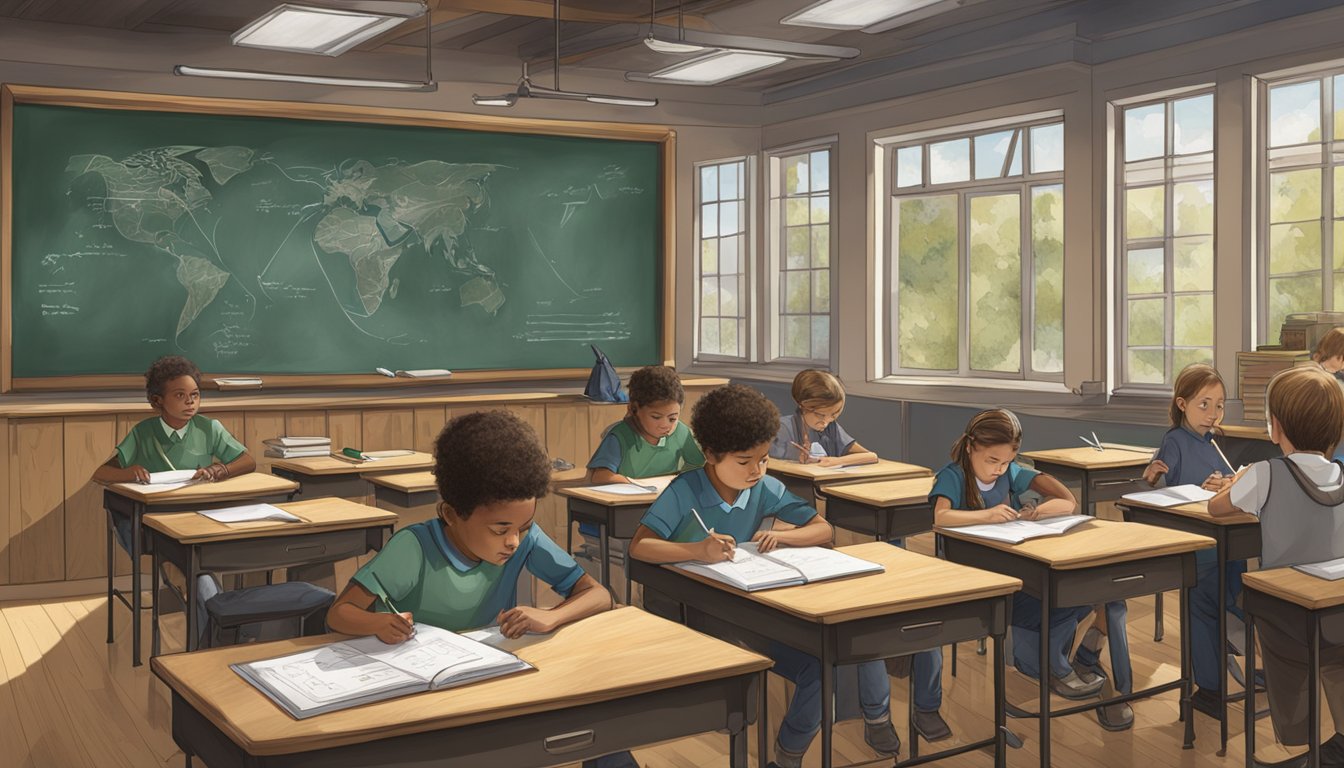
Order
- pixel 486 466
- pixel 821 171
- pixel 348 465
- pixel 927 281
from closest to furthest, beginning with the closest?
1. pixel 486 466
2. pixel 348 465
3. pixel 927 281
4. pixel 821 171

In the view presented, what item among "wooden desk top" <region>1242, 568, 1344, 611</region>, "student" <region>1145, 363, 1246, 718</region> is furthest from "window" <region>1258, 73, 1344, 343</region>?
"wooden desk top" <region>1242, 568, 1344, 611</region>

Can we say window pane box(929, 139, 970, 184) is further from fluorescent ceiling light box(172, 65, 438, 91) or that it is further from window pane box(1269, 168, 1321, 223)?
fluorescent ceiling light box(172, 65, 438, 91)

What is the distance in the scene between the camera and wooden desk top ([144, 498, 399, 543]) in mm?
3658

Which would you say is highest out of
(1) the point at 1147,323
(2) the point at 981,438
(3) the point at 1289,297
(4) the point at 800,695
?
(3) the point at 1289,297

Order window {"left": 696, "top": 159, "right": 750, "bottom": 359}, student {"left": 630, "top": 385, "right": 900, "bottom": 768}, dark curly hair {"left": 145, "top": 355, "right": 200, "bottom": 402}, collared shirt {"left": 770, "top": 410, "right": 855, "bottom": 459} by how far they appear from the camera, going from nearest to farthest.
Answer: student {"left": 630, "top": 385, "right": 900, "bottom": 768}
dark curly hair {"left": 145, "top": 355, "right": 200, "bottom": 402}
collared shirt {"left": 770, "top": 410, "right": 855, "bottom": 459}
window {"left": 696, "top": 159, "right": 750, "bottom": 359}

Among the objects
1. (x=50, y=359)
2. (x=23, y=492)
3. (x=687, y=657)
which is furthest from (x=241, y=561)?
(x=50, y=359)

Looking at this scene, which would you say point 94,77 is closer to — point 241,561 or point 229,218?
point 229,218

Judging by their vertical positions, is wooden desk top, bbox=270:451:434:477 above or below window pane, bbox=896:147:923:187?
below

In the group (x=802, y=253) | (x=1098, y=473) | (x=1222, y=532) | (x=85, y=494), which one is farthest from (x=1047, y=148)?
(x=85, y=494)

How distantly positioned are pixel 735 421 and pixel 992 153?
15.3 ft

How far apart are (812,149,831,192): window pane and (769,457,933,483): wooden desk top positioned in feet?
10.3

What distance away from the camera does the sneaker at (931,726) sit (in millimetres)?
3693

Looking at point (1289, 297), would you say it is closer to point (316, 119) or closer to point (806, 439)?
point (806, 439)

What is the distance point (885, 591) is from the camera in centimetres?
269
